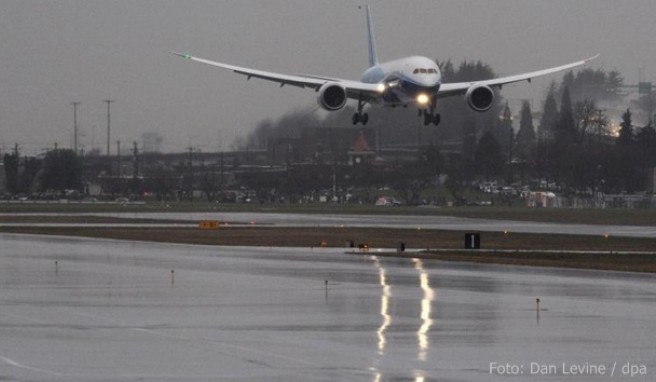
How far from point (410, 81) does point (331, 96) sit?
15.9 feet

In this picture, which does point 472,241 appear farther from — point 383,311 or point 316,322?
point 316,322

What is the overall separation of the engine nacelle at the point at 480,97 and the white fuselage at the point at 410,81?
6.68ft

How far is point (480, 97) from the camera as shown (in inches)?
3403

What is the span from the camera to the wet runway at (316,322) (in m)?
24.1

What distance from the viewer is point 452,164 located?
606 feet

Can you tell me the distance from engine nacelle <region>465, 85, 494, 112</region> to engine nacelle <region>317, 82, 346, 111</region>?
24.4 ft

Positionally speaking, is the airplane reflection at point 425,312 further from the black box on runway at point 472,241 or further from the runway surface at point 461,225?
the runway surface at point 461,225

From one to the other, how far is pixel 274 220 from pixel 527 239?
113ft

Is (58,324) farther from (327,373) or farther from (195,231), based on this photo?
(195,231)

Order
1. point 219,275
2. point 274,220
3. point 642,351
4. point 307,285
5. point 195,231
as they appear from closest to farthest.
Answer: point 642,351
point 307,285
point 219,275
point 195,231
point 274,220

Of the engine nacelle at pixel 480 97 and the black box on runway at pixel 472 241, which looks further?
the engine nacelle at pixel 480 97

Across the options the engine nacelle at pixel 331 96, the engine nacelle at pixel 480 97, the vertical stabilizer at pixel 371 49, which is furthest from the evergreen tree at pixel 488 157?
the engine nacelle at pixel 331 96

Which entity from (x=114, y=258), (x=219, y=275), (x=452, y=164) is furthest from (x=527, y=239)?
(x=452, y=164)

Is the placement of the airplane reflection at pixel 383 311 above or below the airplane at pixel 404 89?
below
